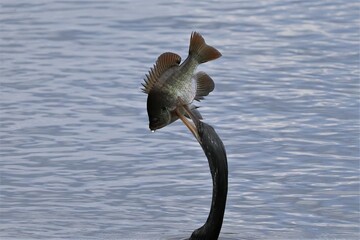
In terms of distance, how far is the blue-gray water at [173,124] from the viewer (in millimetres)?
6902

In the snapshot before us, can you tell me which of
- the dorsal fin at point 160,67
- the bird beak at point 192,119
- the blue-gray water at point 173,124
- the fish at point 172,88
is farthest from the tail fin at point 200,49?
the blue-gray water at point 173,124

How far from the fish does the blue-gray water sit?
3.20 ft

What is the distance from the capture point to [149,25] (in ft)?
34.1

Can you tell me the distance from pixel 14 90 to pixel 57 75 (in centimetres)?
43

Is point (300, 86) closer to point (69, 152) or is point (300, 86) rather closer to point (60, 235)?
point (69, 152)

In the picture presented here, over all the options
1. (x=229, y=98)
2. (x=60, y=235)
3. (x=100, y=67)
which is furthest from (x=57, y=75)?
(x=60, y=235)

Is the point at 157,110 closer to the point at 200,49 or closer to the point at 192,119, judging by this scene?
the point at 192,119

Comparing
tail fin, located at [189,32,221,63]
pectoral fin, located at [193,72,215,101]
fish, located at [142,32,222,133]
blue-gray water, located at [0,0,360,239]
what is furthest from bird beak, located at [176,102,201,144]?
blue-gray water, located at [0,0,360,239]

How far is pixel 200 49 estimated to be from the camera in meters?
5.84

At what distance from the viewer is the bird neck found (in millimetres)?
5613

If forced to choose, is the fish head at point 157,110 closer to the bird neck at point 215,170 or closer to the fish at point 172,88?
the fish at point 172,88

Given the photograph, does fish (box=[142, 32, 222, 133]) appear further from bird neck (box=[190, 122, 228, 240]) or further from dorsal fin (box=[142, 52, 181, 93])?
bird neck (box=[190, 122, 228, 240])

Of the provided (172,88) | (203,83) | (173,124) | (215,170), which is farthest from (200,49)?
(173,124)

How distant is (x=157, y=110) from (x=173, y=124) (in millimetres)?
2806
